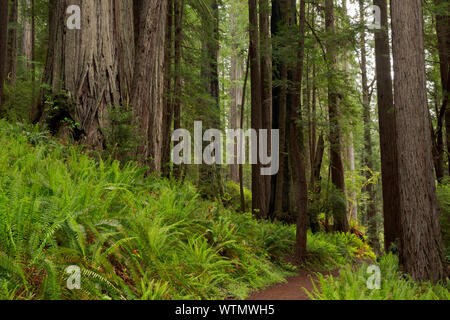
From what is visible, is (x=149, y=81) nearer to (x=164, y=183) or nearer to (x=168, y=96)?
(x=164, y=183)

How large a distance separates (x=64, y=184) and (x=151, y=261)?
1.24 m

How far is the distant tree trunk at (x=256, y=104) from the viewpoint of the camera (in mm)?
9656

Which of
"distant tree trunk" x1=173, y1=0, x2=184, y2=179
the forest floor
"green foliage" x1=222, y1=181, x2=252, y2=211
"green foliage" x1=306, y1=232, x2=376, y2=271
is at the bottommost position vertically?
"green foliage" x1=306, y1=232, x2=376, y2=271

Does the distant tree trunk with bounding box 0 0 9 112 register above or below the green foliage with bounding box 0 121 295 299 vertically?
above

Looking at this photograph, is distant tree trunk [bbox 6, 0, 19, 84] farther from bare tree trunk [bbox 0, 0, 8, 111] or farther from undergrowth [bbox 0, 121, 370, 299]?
undergrowth [bbox 0, 121, 370, 299]

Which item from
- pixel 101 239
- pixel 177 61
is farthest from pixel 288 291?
pixel 177 61

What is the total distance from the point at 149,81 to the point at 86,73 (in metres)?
1.20

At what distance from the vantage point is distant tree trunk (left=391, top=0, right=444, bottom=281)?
4559 mm

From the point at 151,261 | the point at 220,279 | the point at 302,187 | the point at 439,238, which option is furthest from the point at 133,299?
the point at 302,187

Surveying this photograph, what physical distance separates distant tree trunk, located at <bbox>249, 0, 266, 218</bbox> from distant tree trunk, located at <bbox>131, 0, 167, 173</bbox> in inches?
135

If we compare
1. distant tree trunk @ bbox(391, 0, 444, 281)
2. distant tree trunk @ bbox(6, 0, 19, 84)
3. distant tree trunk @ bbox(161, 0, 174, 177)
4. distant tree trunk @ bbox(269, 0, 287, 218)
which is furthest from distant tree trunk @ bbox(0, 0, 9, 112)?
distant tree trunk @ bbox(391, 0, 444, 281)

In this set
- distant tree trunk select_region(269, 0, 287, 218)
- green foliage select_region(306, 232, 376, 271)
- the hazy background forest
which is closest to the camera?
the hazy background forest

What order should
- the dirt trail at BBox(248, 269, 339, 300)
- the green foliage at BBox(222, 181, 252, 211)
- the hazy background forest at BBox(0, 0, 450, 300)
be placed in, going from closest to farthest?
1. the hazy background forest at BBox(0, 0, 450, 300)
2. the dirt trail at BBox(248, 269, 339, 300)
3. the green foliage at BBox(222, 181, 252, 211)
